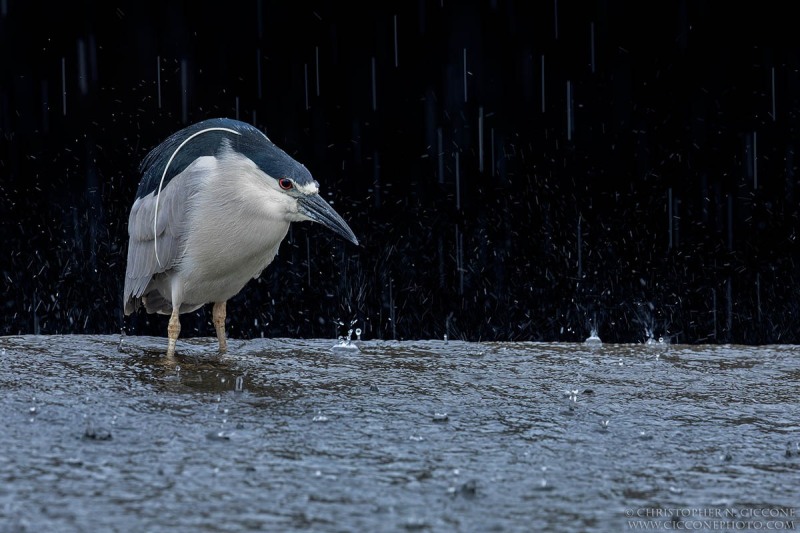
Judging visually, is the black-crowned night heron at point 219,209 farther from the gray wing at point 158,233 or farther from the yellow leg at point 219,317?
the yellow leg at point 219,317

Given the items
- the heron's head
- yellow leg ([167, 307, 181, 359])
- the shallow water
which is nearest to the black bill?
the heron's head

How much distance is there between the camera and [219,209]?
5.26 meters

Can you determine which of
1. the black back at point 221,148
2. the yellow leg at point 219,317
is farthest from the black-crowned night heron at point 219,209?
the yellow leg at point 219,317

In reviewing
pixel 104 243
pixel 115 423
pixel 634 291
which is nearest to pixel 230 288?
pixel 115 423

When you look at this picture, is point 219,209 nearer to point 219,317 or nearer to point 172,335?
point 172,335

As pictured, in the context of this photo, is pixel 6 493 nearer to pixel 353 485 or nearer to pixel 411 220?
pixel 353 485

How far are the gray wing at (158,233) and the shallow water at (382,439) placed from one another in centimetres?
42

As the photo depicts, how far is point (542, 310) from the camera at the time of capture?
10852 millimetres

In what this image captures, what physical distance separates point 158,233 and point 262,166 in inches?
29.3

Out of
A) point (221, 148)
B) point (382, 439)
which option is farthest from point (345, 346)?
point (382, 439)

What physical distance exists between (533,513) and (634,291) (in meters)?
7.50

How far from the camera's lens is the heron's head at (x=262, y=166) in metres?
5.22

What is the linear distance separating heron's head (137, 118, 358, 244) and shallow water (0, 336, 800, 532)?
798 mm

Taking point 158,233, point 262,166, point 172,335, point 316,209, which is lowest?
point 172,335
